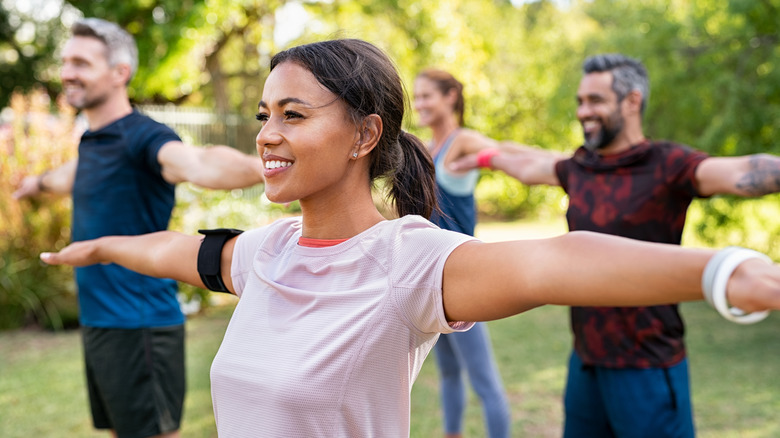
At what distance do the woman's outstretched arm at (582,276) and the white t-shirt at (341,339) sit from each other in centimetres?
7

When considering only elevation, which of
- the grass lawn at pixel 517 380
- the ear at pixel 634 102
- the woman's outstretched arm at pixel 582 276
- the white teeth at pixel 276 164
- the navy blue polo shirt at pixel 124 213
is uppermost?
the ear at pixel 634 102

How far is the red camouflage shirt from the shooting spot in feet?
10.0

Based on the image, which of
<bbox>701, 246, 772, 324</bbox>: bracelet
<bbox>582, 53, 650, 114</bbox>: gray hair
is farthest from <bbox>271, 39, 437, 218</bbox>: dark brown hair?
<bbox>582, 53, 650, 114</bbox>: gray hair

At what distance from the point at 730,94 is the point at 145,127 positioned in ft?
19.7

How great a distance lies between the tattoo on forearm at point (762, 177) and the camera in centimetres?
282

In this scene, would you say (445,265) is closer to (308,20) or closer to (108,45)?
(108,45)

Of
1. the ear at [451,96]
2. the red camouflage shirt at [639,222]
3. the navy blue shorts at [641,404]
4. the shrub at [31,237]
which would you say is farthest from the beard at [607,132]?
the shrub at [31,237]

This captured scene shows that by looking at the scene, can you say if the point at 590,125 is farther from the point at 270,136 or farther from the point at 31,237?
the point at 31,237

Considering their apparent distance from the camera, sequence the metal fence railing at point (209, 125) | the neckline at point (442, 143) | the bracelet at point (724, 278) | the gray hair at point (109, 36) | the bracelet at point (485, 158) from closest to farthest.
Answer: the bracelet at point (724, 278), the gray hair at point (109, 36), the bracelet at point (485, 158), the neckline at point (442, 143), the metal fence railing at point (209, 125)

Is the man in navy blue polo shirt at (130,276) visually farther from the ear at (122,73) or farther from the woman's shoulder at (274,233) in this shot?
the woman's shoulder at (274,233)

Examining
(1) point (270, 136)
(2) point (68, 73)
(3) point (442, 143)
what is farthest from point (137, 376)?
(3) point (442, 143)

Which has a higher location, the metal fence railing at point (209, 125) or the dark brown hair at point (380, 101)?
the dark brown hair at point (380, 101)

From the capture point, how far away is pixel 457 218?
14.4 ft

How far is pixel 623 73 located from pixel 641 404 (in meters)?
1.63
